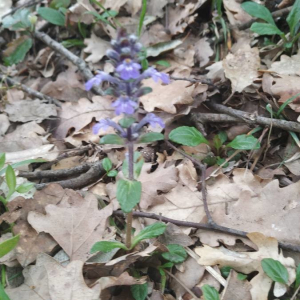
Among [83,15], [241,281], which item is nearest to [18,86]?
[83,15]

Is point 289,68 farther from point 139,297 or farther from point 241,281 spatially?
point 139,297

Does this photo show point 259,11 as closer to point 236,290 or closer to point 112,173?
point 112,173

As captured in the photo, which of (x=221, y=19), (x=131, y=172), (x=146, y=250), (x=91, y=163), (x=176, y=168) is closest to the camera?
(x=131, y=172)

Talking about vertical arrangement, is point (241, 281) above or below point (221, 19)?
below

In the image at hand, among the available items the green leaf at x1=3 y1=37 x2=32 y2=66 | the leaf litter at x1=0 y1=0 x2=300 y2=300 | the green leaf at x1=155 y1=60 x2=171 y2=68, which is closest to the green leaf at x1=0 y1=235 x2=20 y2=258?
the leaf litter at x1=0 y1=0 x2=300 y2=300

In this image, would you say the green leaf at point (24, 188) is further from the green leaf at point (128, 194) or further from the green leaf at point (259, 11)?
the green leaf at point (259, 11)

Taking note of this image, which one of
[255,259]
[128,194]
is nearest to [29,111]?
[128,194]

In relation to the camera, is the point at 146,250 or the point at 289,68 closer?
the point at 146,250
